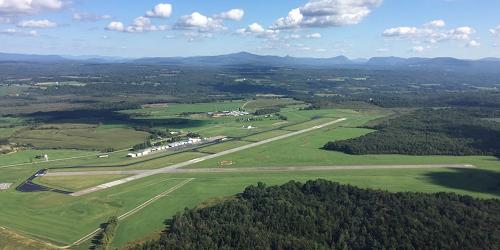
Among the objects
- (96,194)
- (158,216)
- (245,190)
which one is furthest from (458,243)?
(96,194)

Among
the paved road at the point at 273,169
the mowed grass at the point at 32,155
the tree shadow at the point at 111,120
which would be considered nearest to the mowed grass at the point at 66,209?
the paved road at the point at 273,169

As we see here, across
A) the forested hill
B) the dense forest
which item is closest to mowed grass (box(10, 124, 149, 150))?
the dense forest

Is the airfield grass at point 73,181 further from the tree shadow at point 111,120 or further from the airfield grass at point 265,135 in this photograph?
the tree shadow at point 111,120

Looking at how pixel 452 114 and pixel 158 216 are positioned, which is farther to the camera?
pixel 452 114

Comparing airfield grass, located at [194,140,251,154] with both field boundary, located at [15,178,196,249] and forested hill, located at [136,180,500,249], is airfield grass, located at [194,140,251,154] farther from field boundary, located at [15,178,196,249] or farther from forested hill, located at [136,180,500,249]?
forested hill, located at [136,180,500,249]

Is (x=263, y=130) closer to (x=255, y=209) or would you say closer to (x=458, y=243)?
(x=255, y=209)

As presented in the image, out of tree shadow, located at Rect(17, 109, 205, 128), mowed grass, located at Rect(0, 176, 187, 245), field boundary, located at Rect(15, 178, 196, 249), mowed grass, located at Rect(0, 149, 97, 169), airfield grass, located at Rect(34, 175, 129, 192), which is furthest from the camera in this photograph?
tree shadow, located at Rect(17, 109, 205, 128)
